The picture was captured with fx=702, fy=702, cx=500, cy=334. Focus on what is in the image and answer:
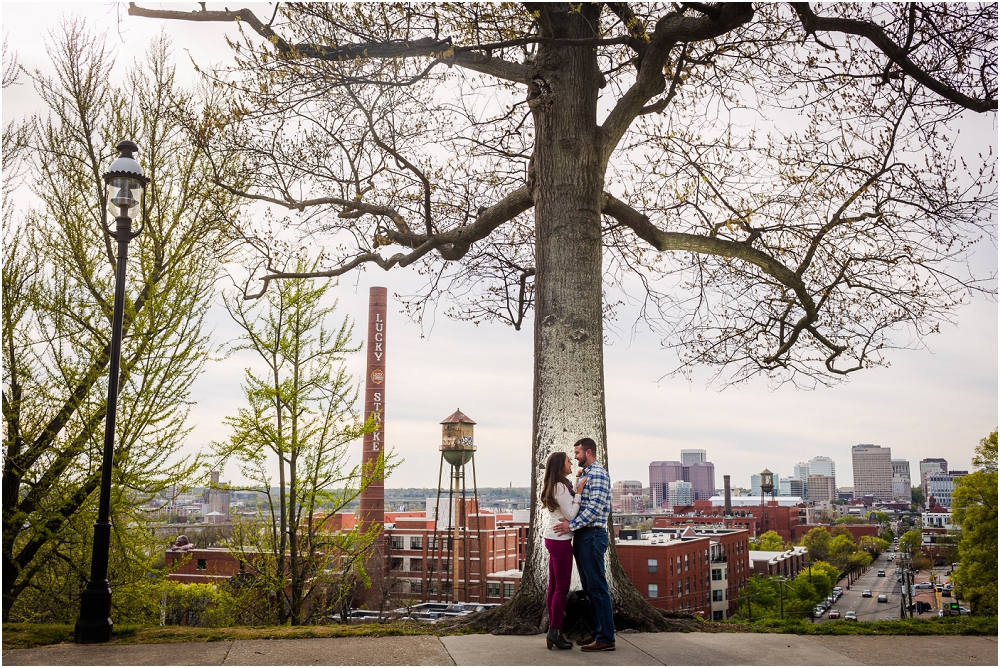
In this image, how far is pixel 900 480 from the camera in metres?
115

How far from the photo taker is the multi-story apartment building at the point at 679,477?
161500mm

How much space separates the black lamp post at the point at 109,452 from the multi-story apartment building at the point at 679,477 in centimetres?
16126

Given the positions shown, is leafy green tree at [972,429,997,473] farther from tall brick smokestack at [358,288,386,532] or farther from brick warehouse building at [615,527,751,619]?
tall brick smokestack at [358,288,386,532]

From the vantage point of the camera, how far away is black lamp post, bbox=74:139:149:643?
218 inches

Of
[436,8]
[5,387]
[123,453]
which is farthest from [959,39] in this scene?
[5,387]

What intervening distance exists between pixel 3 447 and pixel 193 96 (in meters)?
5.17

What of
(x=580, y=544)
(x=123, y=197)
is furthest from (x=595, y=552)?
(x=123, y=197)

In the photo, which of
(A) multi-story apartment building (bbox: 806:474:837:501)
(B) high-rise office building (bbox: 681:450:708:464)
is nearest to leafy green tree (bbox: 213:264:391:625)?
(B) high-rise office building (bbox: 681:450:708:464)

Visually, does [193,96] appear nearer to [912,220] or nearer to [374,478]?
[374,478]

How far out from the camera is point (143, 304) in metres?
8.05

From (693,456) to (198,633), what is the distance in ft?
583

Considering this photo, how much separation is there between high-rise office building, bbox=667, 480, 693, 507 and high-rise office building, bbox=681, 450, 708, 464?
43.2ft

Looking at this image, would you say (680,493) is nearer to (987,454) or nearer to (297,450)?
(987,454)

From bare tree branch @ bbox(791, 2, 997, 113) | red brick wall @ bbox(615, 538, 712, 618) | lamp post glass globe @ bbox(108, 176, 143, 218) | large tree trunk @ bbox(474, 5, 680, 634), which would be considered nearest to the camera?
large tree trunk @ bbox(474, 5, 680, 634)
